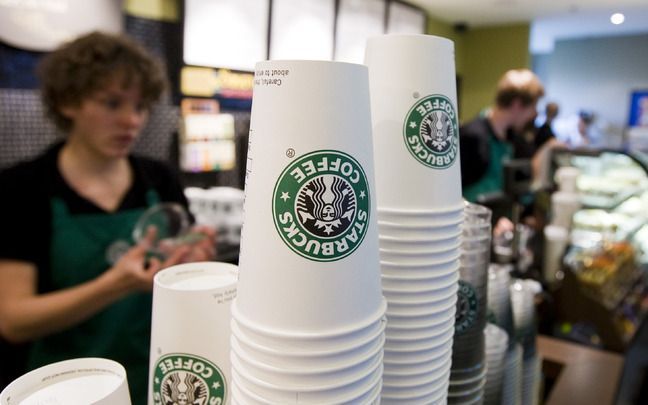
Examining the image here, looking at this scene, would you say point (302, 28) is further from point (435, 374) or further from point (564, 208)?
point (435, 374)

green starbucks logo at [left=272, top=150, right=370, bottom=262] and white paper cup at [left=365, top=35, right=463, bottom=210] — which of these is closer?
green starbucks logo at [left=272, top=150, right=370, bottom=262]

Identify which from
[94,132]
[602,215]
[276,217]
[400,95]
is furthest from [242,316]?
[602,215]

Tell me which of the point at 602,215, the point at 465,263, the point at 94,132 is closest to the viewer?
the point at 465,263

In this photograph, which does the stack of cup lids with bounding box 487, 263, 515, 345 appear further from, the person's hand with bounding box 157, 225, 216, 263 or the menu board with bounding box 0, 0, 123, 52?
the menu board with bounding box 0, 0, 123, 52

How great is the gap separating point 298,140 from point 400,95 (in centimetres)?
20

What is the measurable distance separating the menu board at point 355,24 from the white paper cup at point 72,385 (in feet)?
13.9

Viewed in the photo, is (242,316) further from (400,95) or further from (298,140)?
(400,95)

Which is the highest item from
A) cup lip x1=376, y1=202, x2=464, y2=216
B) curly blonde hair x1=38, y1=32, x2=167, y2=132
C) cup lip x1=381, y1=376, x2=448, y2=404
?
curly blonde hair x1=38, y1=32, x2=167, y2=132

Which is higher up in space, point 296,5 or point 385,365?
point 296,5

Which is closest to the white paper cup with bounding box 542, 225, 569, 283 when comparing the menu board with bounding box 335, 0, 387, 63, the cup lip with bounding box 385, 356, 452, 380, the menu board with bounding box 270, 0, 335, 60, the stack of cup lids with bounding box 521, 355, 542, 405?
the stack of cup lids with bounding box 521, 355, 542, 405

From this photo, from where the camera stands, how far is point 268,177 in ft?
1.54

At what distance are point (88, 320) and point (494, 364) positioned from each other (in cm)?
122

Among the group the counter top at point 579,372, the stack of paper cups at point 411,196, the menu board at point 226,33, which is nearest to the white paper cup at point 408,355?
the stack of paper cups at point 411,196

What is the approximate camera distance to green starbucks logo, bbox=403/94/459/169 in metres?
0.59
